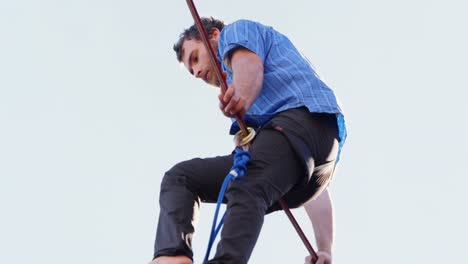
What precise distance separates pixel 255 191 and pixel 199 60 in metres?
1.55

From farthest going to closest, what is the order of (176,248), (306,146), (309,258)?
(309,258) < (306,146) < (176,248)

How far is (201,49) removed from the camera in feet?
17.8

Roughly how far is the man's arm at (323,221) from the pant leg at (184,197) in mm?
976

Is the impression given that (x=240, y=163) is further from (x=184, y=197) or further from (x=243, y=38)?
(x=243, y=38)

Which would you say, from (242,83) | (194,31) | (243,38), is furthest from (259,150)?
(194,31)

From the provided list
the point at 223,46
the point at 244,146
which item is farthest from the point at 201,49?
the point at 244,146

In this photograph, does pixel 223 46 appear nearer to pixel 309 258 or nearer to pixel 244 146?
pixel 244 146

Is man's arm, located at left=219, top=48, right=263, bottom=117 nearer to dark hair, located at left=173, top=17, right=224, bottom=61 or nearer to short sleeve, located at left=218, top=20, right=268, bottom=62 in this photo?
short sleeve, located at left=218, top=20, right=268, bottom=62

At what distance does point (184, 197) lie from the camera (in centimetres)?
461

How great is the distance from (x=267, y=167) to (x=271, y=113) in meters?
0.61

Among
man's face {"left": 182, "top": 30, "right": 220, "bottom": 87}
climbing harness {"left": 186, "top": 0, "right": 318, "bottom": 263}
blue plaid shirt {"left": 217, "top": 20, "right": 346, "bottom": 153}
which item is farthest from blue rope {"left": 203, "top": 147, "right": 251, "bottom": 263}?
man's face {"left": 182, "top": 30, "right": 220, "bottom": 87}

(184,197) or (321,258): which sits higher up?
(184,197)

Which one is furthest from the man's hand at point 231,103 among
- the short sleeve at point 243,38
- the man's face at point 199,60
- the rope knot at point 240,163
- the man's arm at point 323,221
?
the man's arm at point 323,221

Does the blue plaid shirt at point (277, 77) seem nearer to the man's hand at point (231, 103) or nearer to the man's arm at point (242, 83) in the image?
the man's arm at point (242, 83)
